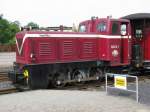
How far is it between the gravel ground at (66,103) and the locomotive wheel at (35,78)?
0.98m

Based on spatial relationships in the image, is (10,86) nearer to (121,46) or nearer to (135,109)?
(121,46)

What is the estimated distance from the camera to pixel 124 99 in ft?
42.0

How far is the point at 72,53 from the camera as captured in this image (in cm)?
1692

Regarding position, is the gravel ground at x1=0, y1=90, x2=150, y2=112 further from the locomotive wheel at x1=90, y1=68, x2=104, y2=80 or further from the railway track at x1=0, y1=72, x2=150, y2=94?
the locomotive wheel at x1=90, y1=68, x2=104, y2=80

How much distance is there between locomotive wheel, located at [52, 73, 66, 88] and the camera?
16.5 metres

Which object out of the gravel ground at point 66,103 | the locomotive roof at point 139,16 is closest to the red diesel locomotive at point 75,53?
the locomotive roof at point 139,16

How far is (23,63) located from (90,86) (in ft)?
11.5

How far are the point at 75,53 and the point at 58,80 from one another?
154 centimetres

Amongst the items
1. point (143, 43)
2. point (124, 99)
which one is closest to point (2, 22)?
point (143, 43)

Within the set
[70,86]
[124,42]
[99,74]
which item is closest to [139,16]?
[124,42]

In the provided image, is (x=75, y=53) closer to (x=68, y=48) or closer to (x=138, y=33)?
(x=68, y=48)

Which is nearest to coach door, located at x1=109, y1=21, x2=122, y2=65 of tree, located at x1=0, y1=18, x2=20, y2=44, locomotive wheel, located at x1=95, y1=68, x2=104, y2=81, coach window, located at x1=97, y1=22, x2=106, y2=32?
coach window, located at x1=97, y1=22, x2=106, y2=32

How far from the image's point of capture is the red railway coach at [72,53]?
50.9ft

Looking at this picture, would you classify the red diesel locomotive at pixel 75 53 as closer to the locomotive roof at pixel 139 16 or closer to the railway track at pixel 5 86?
the railway track at pixel 5 86
